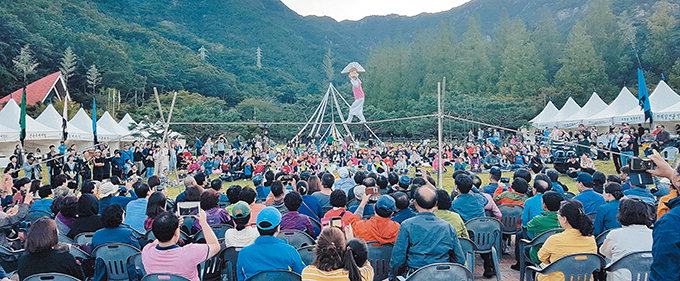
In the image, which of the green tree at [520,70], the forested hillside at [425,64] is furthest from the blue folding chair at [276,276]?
the green tree at [520,70]

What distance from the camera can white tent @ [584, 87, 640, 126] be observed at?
23.4 m

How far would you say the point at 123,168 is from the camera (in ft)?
50.1

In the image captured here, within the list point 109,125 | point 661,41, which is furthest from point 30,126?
point 661,41

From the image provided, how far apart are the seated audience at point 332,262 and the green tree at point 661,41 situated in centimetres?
4539

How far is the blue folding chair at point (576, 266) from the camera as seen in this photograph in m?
3.23

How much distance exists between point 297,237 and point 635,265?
2.87m

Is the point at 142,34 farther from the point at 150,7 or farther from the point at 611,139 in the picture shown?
the point at 611,139

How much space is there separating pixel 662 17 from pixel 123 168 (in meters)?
45.0

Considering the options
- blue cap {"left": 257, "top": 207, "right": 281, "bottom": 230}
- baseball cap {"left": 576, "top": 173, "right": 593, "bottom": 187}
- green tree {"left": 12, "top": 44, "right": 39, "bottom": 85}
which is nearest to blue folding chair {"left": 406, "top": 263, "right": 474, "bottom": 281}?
blue cap {"left": 257, "top": 207, "right": 281, "bottom": 230}

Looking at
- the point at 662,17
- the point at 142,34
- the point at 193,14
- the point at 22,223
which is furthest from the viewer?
the point at 193,14

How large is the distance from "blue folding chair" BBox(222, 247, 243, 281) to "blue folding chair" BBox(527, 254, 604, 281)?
8.69 feet

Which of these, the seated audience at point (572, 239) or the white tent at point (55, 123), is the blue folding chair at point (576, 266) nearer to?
the seated audience at point (572, 239)

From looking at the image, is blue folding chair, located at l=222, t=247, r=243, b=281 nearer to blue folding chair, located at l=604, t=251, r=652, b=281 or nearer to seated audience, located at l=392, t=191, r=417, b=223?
seated audience, located at l=392, t=191, r=417, b=223

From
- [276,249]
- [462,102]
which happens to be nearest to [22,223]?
[276,249]
